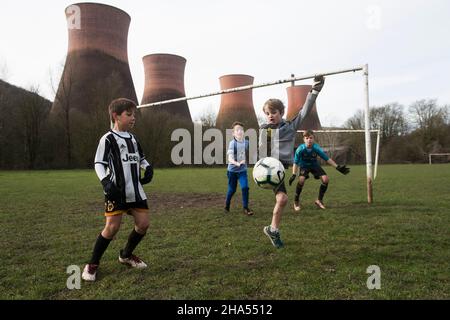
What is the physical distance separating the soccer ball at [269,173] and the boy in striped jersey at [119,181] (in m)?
1.45

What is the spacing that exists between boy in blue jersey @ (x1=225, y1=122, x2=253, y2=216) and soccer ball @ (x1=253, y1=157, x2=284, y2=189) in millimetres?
2715

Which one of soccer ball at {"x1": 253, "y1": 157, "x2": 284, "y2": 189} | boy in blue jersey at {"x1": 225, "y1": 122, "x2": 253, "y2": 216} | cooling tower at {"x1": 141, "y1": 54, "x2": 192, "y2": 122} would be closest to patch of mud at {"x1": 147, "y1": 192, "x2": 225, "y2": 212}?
boy in blue jersey at {"x1": 225, "y1": 122, "x2": 253, "y2": 216}

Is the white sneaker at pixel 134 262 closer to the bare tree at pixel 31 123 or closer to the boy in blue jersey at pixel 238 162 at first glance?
the boy in blue jersey at pixel 238 162

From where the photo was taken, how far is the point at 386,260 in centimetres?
395

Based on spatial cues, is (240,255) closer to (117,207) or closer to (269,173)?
(269,173)

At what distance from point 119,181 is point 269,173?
6.13 feet

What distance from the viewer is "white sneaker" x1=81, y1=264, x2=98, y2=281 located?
11.4ft

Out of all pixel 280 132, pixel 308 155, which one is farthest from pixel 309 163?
pixel 280 132

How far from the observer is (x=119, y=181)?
362 cm

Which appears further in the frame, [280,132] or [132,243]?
[280,132]

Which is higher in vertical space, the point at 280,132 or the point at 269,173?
the point at 280,132
